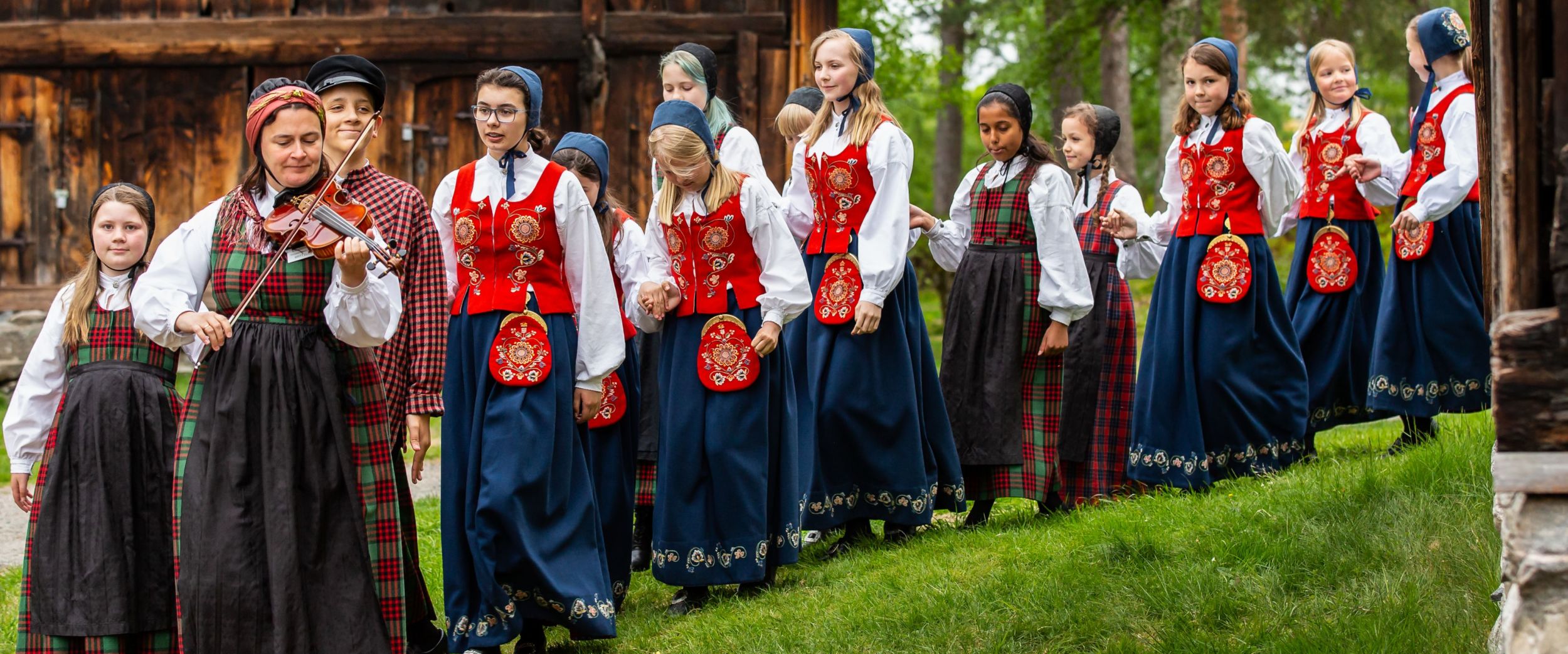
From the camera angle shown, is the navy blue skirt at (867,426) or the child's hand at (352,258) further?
the navy blue skirt at (867,426)

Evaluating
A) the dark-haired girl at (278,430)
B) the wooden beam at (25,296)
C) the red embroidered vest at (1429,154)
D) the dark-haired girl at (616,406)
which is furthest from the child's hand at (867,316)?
the wooden beam at (25,296)

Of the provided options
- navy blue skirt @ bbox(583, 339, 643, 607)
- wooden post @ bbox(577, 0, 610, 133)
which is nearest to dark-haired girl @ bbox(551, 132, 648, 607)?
navy blue skirt @ bbox(583, 339, 643, 607)

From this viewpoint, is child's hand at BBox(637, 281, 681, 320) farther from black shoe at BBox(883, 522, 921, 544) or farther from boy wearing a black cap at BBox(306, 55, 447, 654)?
black shoe at BBox(883, 522, 921, 544)

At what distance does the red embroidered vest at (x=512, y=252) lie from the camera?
14.8 ft

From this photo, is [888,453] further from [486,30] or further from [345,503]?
[486,30]

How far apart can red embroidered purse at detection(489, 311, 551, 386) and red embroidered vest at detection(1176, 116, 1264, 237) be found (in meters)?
2.88

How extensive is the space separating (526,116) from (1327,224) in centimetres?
394

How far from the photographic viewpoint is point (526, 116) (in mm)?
4672

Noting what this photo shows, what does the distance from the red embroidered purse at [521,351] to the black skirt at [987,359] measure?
6.72 feet

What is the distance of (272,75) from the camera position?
1234cm

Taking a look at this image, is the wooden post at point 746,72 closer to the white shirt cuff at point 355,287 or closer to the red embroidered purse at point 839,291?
the red embroidered purse at point 839,291

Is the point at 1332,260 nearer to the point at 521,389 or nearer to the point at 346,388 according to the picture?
the point at 521,389

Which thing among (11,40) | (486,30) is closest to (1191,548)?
(486,30)

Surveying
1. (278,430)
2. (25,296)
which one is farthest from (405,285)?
(25,296)
